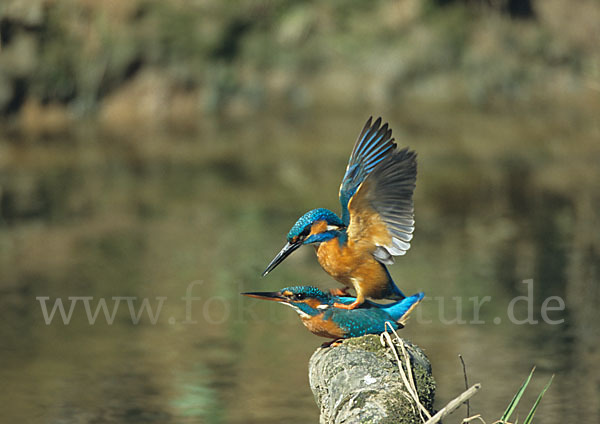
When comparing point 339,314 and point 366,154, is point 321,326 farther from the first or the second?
point 366,154

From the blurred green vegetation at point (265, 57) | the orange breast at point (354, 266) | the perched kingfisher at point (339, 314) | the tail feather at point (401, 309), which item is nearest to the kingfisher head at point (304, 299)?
the perched kingfisher at point (339, 314)

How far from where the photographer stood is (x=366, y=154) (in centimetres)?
397

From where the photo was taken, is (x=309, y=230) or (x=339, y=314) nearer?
(x=309, y=230)

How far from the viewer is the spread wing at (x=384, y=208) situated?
3914 millimetres

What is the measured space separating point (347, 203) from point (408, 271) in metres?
4.78

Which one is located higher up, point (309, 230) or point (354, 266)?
point (309, 230)

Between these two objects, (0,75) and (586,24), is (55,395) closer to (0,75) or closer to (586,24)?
(0,75)

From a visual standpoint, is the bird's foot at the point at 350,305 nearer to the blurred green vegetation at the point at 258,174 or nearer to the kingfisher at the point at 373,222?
the kingfisher at the point at 373,222

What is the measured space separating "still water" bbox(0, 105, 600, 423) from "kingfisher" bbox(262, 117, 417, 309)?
2.07 meters

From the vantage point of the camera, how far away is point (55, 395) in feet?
20.4

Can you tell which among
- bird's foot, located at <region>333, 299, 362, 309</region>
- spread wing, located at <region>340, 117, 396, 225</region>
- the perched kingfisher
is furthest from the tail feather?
spread wing, located at <region>340, 117, 396, 225</region>

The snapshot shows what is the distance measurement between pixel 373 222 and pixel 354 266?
0.19 metres

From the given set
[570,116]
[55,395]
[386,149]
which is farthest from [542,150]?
[386,149]

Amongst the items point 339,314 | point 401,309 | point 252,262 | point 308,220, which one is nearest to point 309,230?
point 308,220
